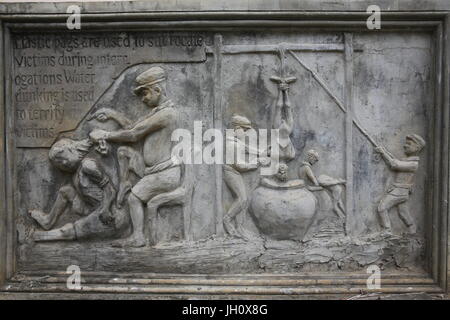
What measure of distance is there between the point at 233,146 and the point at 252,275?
4.20 feet

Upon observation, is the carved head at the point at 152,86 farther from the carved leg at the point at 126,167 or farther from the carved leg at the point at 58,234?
the carved leg at the point at 58,234

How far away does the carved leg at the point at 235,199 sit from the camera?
5391 millimetres

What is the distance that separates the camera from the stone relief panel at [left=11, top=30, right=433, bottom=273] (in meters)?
5.39

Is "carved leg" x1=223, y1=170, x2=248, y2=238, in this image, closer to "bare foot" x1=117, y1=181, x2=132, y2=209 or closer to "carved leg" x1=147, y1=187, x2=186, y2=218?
"carved leg" x1=147, y1=187, x2=186, y2=218

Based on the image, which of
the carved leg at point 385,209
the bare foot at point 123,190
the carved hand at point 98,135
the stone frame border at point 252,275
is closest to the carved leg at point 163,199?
the bare foot at point 123,190

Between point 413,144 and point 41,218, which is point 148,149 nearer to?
point 41,218

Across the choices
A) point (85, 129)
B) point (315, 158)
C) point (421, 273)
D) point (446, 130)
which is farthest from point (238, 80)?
point (421, 273)

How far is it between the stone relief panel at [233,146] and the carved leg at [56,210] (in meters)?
0.01

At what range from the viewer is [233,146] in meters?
5.38

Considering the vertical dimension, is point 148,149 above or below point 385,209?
above

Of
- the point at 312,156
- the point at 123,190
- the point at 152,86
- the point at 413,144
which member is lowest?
the point at 123,190

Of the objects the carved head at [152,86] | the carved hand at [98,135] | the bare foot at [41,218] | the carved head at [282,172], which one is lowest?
the bare foot at [41,218]

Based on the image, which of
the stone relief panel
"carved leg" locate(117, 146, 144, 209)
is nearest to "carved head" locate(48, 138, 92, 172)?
the stone relief panel

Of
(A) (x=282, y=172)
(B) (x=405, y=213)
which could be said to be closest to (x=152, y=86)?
(A) (x=282, y=172)
